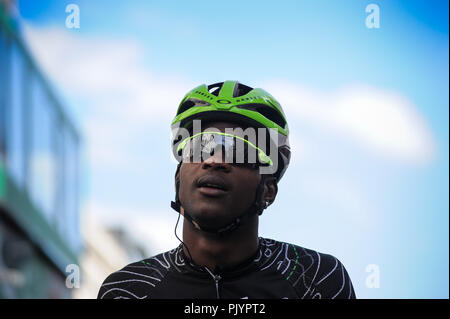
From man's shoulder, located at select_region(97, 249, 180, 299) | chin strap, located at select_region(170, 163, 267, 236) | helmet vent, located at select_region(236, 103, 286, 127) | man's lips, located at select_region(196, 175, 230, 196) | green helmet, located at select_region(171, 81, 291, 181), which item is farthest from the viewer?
helmet vent, located at select_region(236, 103, 286, 127)

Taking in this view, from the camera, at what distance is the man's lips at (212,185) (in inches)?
219

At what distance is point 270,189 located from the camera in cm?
613

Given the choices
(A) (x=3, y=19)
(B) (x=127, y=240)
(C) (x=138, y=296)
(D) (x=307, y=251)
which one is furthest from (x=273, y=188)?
(B) (x=127, y=240)

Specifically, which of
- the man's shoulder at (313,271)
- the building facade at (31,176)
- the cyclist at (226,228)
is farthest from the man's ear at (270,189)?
the building facade at (31,176)

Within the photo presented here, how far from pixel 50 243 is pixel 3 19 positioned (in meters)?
8.74

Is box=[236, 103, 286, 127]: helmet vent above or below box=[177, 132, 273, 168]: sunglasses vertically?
above

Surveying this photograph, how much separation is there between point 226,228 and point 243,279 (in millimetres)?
471

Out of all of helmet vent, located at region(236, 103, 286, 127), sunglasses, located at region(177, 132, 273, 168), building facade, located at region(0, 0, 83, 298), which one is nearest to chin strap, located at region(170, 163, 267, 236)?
sunglasses, located at region(177, 132, 273, 168)

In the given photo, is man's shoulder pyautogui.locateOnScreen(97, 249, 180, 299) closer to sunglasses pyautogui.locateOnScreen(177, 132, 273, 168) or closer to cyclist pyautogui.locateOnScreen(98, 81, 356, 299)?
cyclist pyautogui.locateOnScreen(98, 81, 356, 299)

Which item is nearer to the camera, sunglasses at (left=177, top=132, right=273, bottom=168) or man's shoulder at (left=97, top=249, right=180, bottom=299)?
sunglasses at (left=177, top=132, right=273, bottom=168)

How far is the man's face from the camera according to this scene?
219 inches

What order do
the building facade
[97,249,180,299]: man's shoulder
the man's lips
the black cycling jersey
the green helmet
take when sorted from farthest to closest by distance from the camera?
the building facade, the green helmet, [97,249,180,299]: man's shoulder, the black cycling jersey, the man's lips

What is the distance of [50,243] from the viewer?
85.6ft
